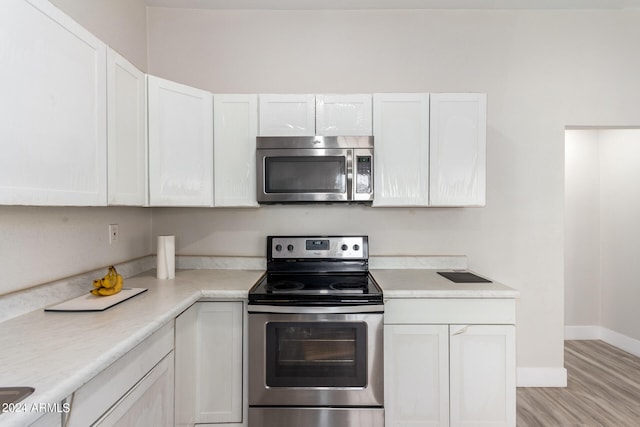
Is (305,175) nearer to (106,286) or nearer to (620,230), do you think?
(106,286)

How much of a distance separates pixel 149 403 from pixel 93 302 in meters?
0.54

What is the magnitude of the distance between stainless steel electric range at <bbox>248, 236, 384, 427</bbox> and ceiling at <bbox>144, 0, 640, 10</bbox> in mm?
2069

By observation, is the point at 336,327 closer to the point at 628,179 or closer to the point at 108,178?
the point at 108,178

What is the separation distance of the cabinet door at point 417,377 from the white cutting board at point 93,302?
4.49 ft

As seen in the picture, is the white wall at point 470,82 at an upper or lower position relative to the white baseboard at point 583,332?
upper

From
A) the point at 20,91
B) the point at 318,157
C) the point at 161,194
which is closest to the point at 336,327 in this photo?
the point at 318,157

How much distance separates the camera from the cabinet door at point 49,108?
999mm

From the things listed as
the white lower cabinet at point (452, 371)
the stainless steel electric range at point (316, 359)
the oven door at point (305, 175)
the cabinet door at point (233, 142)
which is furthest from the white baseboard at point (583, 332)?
the cabinet door at point (233, 142)

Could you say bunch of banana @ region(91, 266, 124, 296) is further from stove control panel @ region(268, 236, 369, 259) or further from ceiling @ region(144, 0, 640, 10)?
ceiling @ region(144, 0, 640, 10)

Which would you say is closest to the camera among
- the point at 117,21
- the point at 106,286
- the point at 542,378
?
the point at 106,286

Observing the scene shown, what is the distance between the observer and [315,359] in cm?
177

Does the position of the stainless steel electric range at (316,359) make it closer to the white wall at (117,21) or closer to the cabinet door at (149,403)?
the cabinet door at (149,403)

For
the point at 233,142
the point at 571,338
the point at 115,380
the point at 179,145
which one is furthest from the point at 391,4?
the point at 571,338

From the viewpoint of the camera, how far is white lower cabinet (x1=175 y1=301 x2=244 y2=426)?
1825 millimetres
